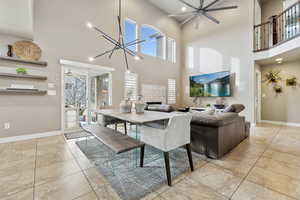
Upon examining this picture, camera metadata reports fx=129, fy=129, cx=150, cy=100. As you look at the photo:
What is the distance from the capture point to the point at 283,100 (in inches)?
211

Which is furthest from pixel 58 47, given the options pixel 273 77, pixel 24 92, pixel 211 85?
pixel 273 77

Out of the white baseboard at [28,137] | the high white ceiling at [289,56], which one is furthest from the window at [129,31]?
the high white ceiling at [289,56]

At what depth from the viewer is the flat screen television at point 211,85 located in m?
5.77

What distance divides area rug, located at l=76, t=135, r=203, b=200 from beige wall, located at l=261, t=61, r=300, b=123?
5434 mm

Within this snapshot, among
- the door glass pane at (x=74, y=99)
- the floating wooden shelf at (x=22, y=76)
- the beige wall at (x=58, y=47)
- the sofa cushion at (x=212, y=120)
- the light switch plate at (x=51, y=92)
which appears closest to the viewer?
the sofa cushion at (x=212, y=120)

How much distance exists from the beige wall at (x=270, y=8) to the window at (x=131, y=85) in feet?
20.8

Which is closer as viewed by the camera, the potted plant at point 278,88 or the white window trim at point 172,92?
the potted plant at point 278,88

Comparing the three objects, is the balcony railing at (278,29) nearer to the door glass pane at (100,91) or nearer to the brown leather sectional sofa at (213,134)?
the brown leather sectional sofa at (213,134)

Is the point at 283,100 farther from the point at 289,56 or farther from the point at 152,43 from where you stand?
the point at 152,43

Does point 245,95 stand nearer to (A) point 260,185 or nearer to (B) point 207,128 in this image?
(B) point 207,128

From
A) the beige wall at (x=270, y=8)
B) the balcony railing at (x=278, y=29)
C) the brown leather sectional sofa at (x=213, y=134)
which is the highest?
the beige wall at (x=270, y=8)

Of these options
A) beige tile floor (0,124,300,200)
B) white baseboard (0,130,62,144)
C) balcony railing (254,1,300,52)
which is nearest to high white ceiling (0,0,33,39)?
white baseboard (0,130,62,144)

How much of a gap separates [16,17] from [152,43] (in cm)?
494

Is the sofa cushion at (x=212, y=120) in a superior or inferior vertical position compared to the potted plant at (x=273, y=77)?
inferior
